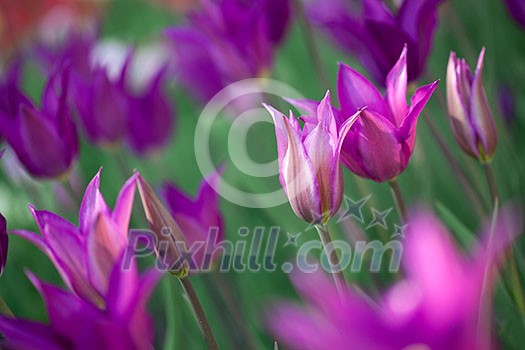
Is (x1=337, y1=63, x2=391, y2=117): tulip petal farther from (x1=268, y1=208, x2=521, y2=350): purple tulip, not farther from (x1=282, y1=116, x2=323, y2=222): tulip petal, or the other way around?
(x1=268, y1=208, x2=521, y2=350): purple tulip

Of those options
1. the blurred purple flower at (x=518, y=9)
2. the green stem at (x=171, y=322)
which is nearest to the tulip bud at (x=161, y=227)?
the green stem at (x=171, y=322)

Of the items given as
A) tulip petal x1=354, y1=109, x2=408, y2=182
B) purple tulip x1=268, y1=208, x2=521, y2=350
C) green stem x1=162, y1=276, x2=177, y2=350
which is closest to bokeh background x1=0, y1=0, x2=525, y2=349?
green stem x1=162, y1=276, x2=177, y2=350

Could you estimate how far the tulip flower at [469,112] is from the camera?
0.47m

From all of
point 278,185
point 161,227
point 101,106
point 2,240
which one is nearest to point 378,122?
point 161,227

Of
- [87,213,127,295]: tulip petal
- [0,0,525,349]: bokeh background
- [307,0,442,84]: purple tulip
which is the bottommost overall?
[0,0,525,349]: bokeh background

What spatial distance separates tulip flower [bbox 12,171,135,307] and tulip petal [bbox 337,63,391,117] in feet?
0.47

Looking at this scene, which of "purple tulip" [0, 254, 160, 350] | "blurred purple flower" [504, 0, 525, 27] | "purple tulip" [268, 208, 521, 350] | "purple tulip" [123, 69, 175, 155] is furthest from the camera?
"purple tulip" [123, 69, 175, 155]

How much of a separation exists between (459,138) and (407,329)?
0.28 metres

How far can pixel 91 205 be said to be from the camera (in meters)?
0.41

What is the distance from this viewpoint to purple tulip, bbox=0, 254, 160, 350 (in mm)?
344

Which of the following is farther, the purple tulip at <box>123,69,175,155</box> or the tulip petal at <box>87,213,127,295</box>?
the purple tulip at <box>123,69,175,155</box>

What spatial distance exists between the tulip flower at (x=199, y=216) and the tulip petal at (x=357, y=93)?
145 mm

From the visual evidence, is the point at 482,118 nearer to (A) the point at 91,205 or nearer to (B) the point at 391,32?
(B) the point at 391,32

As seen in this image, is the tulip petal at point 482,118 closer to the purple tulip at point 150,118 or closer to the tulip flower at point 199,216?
the tulip flower at point 199,216
